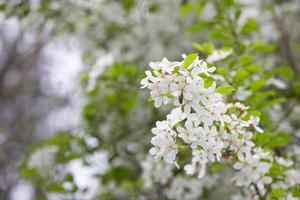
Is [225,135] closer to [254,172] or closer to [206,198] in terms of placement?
[254,172]

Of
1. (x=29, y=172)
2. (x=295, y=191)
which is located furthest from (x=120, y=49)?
(x=295, y=191)

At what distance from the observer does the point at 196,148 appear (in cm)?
158

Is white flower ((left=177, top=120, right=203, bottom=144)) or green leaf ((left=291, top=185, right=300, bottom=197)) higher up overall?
white flower ((left=177, top=120, right=203, bottom=144))

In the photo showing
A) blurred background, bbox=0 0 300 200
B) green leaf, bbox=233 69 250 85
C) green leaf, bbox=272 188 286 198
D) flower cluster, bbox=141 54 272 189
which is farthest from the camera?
blurred background, bbox=0 0 300 200

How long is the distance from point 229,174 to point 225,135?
6.13 ft

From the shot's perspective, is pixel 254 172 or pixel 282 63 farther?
pixel 282 63

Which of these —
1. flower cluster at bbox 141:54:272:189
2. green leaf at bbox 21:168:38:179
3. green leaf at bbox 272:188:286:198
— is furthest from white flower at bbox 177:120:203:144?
green leaf at bbox 21:168:38:179

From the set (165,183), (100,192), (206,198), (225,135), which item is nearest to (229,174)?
(206,198)

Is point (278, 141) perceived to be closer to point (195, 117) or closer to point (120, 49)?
point (195, 117)

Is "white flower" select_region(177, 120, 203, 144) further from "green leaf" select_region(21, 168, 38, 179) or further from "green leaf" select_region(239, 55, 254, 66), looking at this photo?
"green leaf" select_region(21, 168, 38, 179)

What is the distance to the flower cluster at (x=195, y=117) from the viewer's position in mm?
1461

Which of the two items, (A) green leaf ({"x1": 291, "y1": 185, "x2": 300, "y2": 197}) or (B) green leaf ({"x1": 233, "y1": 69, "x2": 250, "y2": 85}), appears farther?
(B) green leaf ({"x1": 233, "y1": 69, "x2": 250, "y2": 85})

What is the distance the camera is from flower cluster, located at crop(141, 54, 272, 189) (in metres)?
1.46

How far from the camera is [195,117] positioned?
4.91 feet
